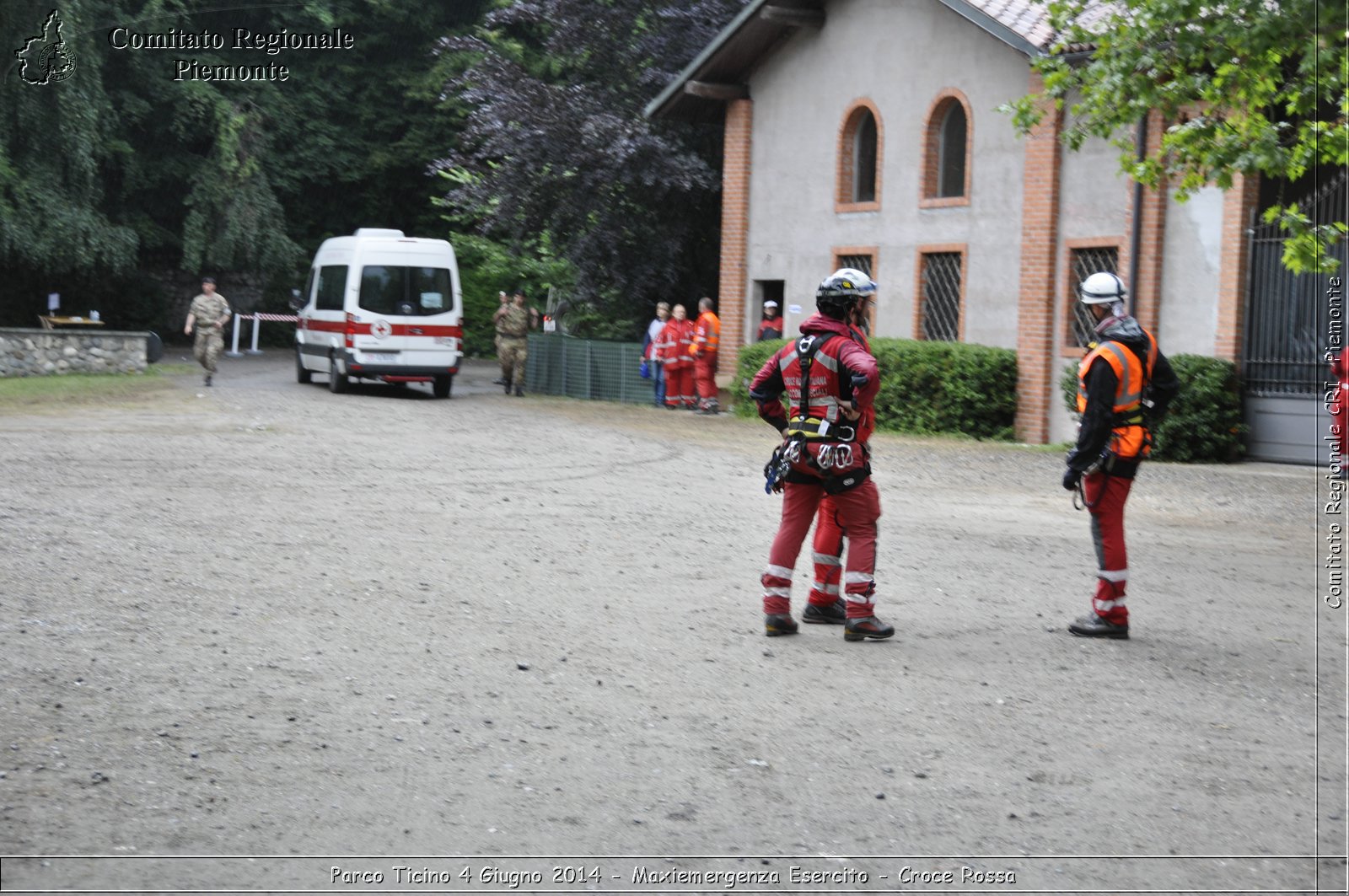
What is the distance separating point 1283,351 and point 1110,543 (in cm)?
1079

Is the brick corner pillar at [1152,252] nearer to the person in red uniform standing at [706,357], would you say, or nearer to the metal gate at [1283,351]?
the metal gate at [1283,351]

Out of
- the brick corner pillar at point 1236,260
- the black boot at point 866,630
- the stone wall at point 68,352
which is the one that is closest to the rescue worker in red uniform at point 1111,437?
the black boot at point 866,630

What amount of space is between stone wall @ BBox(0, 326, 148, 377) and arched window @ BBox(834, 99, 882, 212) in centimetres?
1308

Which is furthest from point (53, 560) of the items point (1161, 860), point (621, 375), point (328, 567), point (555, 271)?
point (555, 271)

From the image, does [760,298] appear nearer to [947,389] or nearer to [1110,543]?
[947,389]

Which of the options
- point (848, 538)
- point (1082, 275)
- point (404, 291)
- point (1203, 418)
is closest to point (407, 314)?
point (404, 291)

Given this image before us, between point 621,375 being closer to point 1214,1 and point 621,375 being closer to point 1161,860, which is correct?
point 1214,1

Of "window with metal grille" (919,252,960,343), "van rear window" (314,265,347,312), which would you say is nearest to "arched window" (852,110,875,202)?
"window with metal grille" (919,252,960,343)

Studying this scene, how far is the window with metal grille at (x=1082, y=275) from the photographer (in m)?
19.6

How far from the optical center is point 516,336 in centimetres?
2714

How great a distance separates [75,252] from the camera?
33.1 m

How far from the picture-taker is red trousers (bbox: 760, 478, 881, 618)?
773 cm

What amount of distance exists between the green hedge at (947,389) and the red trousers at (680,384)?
14.0ft

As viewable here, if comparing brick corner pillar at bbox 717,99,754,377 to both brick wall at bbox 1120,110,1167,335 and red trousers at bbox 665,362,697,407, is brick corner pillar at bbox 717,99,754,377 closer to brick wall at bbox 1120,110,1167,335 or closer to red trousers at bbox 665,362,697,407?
red trousers at bbox 665,362,697,407
